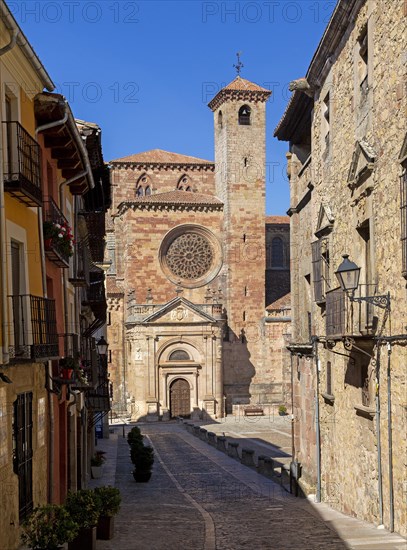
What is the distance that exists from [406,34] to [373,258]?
3456mm

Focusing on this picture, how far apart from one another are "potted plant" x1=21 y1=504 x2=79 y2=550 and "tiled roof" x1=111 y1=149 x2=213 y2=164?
50465 mm

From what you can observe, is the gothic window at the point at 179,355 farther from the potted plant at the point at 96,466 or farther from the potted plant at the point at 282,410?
the potted plant at the point at 96,466

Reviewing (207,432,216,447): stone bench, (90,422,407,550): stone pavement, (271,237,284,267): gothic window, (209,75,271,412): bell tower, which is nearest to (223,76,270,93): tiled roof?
(209,75,271,412): bell tower

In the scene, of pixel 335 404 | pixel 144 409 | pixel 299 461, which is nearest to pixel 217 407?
pixel 144 409

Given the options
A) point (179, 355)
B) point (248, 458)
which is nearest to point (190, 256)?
point (179, 355)

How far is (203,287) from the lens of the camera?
53.5 m

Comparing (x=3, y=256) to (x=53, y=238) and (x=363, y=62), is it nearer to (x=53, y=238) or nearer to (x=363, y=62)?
(x=53, y=238)

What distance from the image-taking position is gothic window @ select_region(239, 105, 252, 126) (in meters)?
54.2


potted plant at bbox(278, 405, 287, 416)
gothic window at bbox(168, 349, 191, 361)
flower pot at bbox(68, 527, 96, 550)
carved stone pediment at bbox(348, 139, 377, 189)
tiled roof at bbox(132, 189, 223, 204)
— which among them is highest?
tiled roof at bbox(132, 189, 223, 204)

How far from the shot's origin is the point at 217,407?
4959 centimetres

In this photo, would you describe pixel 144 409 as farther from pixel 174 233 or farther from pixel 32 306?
pixel 32 306

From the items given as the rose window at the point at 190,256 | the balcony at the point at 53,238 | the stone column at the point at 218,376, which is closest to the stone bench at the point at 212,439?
the stone column at the point at 218,376

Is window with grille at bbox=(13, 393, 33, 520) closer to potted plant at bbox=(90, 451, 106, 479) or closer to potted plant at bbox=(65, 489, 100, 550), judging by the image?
potted plant at bbox=(65, 489, 100, 550)

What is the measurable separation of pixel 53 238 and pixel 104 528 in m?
4.37
